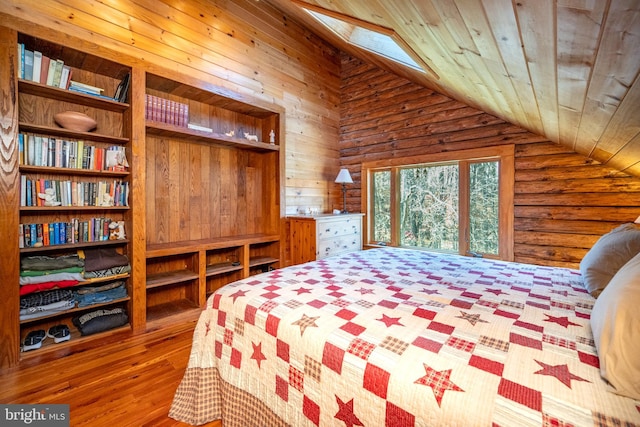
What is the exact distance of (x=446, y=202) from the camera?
3568 mm

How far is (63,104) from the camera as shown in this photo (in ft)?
7.39

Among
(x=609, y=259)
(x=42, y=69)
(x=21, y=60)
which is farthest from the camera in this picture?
(x=42, y=69)

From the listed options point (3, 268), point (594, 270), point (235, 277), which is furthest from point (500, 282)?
point (3, 268)

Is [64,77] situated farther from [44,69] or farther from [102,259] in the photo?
[102,259]

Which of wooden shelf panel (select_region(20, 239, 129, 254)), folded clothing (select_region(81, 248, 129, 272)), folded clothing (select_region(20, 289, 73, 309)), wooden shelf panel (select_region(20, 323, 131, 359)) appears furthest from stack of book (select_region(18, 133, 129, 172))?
wooden shelf panel (select_region(20, 323, 131, 359))

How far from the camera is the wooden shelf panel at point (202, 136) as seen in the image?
2561 millimetres

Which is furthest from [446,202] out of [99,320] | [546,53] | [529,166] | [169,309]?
[99,320]

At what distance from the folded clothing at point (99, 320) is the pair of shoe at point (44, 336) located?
0.09 meters

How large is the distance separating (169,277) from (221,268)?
20.3 inches

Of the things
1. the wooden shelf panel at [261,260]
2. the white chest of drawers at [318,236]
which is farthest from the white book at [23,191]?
the white chest of drawers at [318,236]

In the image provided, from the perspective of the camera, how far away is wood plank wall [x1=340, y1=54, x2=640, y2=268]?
8.38 ft

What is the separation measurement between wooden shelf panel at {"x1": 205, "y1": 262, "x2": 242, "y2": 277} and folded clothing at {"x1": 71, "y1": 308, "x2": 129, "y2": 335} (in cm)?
79

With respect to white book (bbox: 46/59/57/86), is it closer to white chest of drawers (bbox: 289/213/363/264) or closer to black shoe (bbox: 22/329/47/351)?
black shoe (bbox: 22/329/47/351)

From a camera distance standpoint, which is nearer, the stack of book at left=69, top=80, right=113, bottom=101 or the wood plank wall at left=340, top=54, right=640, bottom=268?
the stack of book at left=69, top=80, right=113, bottom=101
